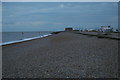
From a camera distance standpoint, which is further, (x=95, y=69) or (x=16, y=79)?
(x=95, y=69)

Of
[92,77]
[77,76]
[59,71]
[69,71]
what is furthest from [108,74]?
[59,71]

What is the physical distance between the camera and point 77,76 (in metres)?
3.14

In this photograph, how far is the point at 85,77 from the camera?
10.00ft

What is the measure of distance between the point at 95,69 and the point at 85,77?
2.14 ft

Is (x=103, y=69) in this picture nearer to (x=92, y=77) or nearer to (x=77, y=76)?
(x=92, y=77)

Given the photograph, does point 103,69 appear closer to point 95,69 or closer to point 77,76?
point 95,69

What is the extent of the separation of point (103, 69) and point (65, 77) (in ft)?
3.88

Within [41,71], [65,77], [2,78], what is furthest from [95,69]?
[2,78]

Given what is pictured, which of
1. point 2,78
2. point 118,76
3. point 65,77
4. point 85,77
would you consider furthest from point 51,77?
point 118,76

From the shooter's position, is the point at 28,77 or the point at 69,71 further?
the point at 69,71

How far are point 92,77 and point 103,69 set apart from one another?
2.17 feet

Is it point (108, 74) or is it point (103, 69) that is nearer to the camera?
point (108, 74)

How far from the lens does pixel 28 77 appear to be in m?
3.19

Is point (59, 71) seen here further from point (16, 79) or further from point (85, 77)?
point (16, 79)
